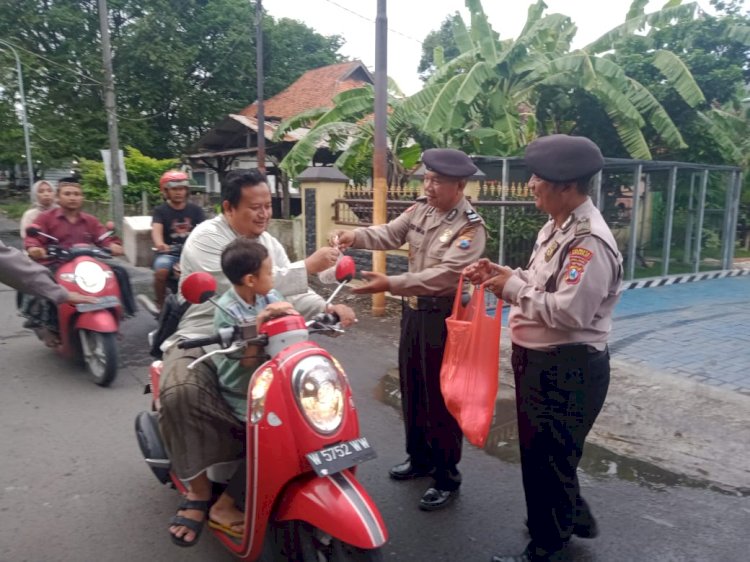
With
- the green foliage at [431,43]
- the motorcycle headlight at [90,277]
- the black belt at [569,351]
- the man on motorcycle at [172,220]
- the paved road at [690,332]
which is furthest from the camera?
the green foliage at [431,43]

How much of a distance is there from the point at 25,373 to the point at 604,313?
192 inches

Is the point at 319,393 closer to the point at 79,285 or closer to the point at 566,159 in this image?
the point at 566,159

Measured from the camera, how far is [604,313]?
7.93ft

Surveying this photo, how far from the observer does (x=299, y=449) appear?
2139 millimetres

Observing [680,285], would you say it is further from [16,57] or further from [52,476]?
[16,57]

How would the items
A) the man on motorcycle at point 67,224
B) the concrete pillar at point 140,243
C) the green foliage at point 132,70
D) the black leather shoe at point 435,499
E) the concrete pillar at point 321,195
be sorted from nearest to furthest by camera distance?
the black leather shoe at point 435,499
the man on motorcycle at point 67,224
the concrete pillar at point 140,243
the concrete pillar at point 321,195
the green foliage at point 132,70

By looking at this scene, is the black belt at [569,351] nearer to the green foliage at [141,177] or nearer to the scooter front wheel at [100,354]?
the scooter front wheel at [100,354]

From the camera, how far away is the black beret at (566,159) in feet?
7.50

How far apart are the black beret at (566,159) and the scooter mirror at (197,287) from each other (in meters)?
1.32

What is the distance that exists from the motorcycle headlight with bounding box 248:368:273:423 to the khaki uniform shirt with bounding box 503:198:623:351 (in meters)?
1.01

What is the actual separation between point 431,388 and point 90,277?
341 cm

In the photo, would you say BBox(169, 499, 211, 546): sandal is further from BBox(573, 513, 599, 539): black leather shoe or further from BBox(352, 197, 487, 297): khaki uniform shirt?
BBox(573, 513, 599, 539): black leather shoe

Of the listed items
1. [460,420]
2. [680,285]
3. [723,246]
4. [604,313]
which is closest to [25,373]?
[460,420]

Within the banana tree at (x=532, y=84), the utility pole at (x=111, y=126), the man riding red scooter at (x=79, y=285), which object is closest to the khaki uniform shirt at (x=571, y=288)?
the man riding red scooter at (x=79, y=285)
